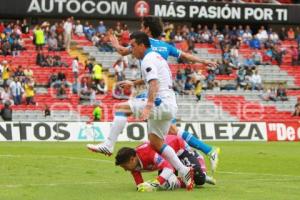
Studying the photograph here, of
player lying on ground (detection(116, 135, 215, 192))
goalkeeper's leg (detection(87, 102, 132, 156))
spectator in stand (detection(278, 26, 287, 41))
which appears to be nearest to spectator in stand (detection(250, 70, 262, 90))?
spectator in stand (detection(278, 26, 287, 41))

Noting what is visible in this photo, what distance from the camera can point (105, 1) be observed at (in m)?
48.6

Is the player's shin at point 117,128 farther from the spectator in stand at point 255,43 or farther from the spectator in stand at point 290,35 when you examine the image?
the spectator in stand at point 290,35

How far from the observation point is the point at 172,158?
38.5ft

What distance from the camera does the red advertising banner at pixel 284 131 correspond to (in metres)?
35.2

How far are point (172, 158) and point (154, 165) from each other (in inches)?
19.0

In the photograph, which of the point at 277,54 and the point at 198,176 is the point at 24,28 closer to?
the point at 277,54

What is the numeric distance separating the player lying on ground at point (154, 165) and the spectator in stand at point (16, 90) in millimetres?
26184

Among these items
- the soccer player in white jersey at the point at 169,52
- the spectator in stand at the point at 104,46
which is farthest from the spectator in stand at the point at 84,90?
the soccer player in white jersey at the point at 169,52

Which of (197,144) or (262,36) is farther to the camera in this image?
(262,36)

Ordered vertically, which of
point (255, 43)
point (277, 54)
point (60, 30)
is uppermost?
point (60, 30)

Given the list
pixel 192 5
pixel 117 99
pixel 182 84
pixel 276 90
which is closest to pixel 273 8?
pixel 192 5

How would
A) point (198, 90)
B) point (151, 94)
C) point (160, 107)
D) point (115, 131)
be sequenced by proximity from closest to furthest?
point (151, 94)
point (160, 107)
point (115, 131)
point (198, 90)

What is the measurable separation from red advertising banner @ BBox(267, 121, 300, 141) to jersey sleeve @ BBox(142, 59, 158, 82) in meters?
24.1

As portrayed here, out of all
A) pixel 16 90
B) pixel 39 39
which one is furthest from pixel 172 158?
pixel 39 39
